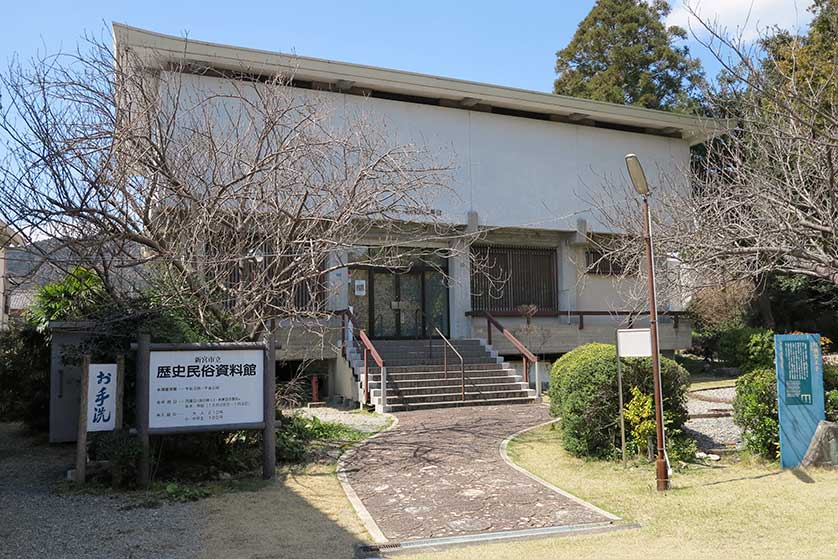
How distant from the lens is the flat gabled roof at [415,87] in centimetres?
1575

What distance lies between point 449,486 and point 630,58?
1093 inches

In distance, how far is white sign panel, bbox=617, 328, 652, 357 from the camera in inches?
344

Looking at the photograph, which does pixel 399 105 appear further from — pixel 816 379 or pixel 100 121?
pixel 816 379

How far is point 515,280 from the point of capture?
22.1 meters

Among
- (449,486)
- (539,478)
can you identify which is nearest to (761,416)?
(539,478)

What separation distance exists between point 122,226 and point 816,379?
9.33 m

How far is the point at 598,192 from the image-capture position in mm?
21359

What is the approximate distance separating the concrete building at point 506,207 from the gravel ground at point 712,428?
14.5 ft

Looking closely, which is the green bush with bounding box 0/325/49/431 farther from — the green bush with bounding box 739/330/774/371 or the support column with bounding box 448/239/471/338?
the green bush with bounding box 739/330/774/371

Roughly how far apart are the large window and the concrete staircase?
134 inches

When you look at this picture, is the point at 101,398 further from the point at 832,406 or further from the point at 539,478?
the point at 832,406

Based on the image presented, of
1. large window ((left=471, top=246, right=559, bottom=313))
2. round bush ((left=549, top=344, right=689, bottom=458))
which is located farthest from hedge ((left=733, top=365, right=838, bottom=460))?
large window ((left=471, top=246, right=559, bottom=313))

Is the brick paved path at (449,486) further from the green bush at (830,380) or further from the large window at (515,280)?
the large window at (515,280)

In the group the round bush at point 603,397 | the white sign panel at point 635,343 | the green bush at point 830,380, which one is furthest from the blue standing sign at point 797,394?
the white sign panel at point 635,343
